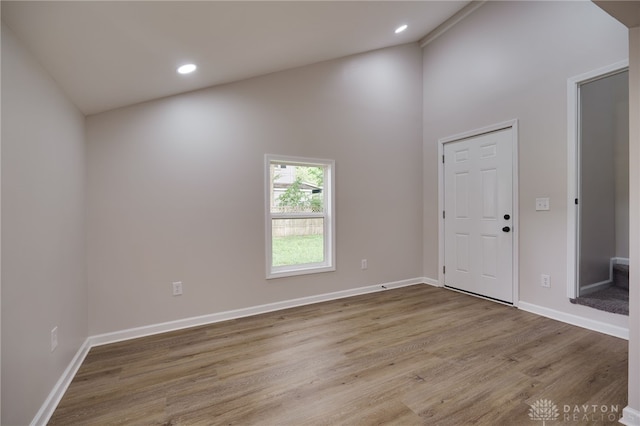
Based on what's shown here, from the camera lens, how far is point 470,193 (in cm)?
382

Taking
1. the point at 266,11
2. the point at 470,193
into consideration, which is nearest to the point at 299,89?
the point at 266,11

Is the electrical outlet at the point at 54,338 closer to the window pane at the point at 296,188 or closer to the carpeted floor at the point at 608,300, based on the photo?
the window pane at the point at 296,188

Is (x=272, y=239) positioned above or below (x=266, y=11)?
below

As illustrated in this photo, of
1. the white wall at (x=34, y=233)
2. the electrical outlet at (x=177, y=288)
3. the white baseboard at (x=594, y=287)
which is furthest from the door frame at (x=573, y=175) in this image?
the white wall at (x=34, y=233)

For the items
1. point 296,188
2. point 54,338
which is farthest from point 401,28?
point 54,338

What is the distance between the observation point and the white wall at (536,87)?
2.78 metres

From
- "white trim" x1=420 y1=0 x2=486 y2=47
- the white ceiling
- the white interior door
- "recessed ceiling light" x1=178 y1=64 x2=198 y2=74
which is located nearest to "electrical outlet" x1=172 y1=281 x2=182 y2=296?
the white ceiling

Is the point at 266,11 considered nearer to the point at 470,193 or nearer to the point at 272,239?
the point at 272,239

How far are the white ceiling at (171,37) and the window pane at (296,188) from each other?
1.11 meters

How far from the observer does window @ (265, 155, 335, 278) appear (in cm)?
341

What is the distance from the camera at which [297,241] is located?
3.59 metres

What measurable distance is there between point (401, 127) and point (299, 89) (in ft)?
5.43

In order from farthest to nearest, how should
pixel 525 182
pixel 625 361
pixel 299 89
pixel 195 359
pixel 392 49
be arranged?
pixel 392 49 < pixel 299 89 < pixel 525 182 < pixel 195 359 < pixel 625 361

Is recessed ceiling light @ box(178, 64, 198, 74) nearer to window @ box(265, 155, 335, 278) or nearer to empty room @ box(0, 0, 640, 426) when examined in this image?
empty room @ box(0, 0, 640, 426)
